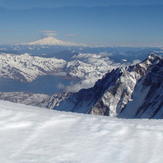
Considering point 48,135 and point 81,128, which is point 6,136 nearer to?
point 48,135

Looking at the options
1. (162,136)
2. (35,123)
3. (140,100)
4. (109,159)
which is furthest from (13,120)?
(140,100)

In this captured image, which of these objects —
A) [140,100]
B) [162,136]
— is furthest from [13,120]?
[140,100]

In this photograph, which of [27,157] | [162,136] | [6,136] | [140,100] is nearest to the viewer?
[27,157]

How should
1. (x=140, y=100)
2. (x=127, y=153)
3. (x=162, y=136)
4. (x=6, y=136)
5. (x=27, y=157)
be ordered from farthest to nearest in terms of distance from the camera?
(x=140, y=100) < (x=162, y=136) < (x=6, y=136) < (x=127, y=153) < (x=27, y=157)

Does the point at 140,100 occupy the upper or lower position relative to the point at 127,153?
lower

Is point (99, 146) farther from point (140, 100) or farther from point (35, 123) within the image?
point (140, 100)

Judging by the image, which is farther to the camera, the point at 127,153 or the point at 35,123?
the point at 35,123
